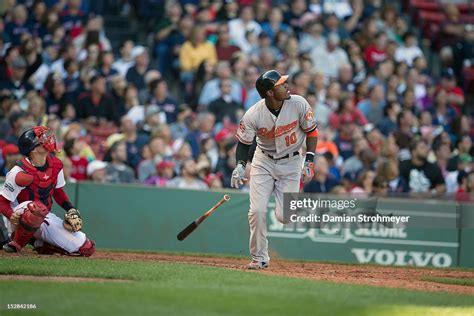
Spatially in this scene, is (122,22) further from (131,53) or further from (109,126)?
(109,126)

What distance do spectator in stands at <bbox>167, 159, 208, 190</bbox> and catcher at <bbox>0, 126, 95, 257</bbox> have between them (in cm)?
415

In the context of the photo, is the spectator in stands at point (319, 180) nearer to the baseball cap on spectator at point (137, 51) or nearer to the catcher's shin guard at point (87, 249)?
the baseball cap on spectator at point (137, 51)


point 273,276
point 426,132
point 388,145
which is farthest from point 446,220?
point 273,276

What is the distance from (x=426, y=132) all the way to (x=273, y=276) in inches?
378

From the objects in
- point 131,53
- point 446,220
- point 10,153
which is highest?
point 131,53

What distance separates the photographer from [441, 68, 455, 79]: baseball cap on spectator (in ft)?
70.3

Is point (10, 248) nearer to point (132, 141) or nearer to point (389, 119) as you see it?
point (132, 141)

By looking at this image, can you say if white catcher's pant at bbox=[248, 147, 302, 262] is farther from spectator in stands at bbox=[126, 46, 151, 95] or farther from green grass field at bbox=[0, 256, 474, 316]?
spectator in stands at bbox=[126, 46, 151, 95]

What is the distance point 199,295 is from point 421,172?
9.26 meters

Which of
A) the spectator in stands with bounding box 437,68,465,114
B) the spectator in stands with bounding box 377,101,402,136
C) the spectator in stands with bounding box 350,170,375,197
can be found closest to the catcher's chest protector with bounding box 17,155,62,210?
the spectator in stands with bounding box 350,170,375,197

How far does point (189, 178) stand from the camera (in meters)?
16.0

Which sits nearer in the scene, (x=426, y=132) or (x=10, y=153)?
(x=10, y=153)

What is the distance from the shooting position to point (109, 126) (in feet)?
57.6

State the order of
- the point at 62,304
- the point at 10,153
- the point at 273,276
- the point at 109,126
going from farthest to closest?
the point at 109,126 < the point at 10,153 < the point at 273,276 < the point at 62,304
